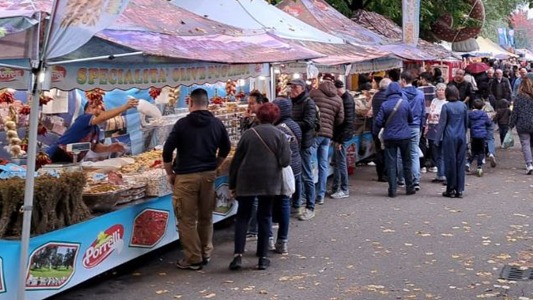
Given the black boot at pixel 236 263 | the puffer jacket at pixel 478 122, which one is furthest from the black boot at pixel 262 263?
the puffer jacket at pixel 478 122

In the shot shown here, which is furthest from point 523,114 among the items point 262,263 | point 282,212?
point 262,263

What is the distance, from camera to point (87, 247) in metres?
6.77

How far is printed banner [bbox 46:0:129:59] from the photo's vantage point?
524 centimetres

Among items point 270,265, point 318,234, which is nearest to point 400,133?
point 318,234

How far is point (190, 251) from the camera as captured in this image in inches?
306

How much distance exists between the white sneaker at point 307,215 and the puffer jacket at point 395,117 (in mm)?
2080

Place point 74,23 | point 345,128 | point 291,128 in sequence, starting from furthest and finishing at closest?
1. point 345,128
2. point 291,128
3. point 74,23

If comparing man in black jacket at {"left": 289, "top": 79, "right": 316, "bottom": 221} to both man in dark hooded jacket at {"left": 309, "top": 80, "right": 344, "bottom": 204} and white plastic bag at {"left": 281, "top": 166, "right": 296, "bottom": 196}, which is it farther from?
white plastic bag at {"left": 281, "top": 166, "right": 296, "bottom": 196}

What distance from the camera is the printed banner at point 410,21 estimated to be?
18250 millimetres

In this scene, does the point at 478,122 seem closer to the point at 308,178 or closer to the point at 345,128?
the point at 345,128

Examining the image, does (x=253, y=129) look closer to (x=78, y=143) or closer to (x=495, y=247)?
(x=78, y=143)

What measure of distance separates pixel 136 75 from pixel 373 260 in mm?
3254

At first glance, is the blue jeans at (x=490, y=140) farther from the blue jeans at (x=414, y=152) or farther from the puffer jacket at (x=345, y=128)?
the puffer jacket at (x=345, y=128)

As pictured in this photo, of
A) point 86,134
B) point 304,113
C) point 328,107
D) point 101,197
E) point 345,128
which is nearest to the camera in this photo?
point 101,197
